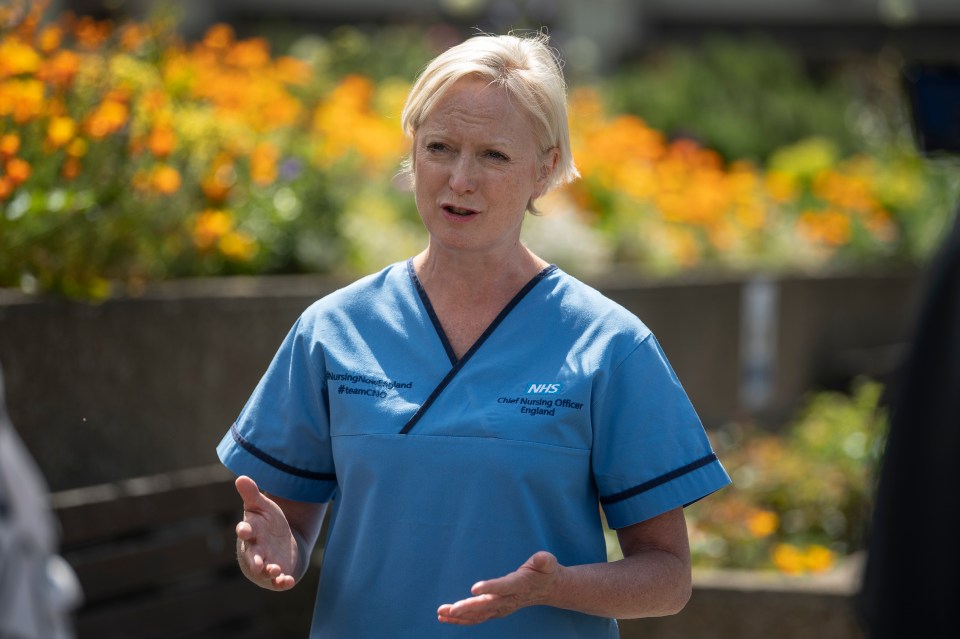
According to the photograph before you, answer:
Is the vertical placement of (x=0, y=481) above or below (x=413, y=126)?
below

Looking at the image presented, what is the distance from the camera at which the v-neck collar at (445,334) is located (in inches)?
89.0

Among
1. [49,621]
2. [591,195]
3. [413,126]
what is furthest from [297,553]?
[591,195]

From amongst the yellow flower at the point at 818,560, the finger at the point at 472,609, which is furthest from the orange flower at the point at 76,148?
the yellow flower at the point at 818,560

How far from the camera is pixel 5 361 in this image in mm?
4082

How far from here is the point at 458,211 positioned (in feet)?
7.67

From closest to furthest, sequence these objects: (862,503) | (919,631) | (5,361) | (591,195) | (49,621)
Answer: (919,631)
(49,621)
(5,361)
(862,503)
(591,195)

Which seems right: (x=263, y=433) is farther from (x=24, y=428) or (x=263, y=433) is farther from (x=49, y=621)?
(x=24, y=428)

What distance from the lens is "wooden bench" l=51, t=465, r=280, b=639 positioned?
13.6ft

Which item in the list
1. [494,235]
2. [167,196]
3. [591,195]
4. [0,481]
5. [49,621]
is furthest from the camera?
[591,195]

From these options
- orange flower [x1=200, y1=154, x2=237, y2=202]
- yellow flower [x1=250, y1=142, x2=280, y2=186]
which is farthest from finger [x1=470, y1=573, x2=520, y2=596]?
yellow flower [x1=250, y1=142, x2=280, y2=186]

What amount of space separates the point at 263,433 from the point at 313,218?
3.58 meters

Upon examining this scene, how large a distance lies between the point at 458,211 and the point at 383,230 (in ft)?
14.0

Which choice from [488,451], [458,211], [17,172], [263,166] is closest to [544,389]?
[488,451]

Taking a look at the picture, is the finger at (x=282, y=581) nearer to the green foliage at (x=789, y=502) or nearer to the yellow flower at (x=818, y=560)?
the green foliage at (x=789, y=502)
